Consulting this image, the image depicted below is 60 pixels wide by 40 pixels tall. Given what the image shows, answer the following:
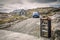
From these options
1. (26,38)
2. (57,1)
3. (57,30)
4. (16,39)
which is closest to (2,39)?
(16,39)

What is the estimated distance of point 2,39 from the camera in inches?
346

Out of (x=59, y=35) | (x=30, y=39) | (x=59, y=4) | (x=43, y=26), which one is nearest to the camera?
(x=59, y=35)

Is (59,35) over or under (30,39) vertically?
over

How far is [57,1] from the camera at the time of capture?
29.2 m

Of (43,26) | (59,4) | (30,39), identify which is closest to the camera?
(30,39)

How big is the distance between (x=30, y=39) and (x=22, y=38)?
22.3 inches

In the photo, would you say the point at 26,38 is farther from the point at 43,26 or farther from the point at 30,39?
the point at 43,26

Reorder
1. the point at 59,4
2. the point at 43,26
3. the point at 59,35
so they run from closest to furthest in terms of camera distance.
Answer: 1. the point at 59,35
2. the point at 43,26
3. the point at 59,4

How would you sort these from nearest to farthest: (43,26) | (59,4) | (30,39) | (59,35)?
1. (59,35)
2. (30,39)
3. (43,26)
4. (59,4)

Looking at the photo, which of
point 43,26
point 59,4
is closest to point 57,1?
point 59,4

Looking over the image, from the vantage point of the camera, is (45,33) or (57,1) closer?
(45,33)

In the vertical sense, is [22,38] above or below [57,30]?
below

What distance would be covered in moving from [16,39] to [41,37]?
5.33ft

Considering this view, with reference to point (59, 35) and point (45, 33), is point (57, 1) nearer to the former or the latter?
point (45, 33)
